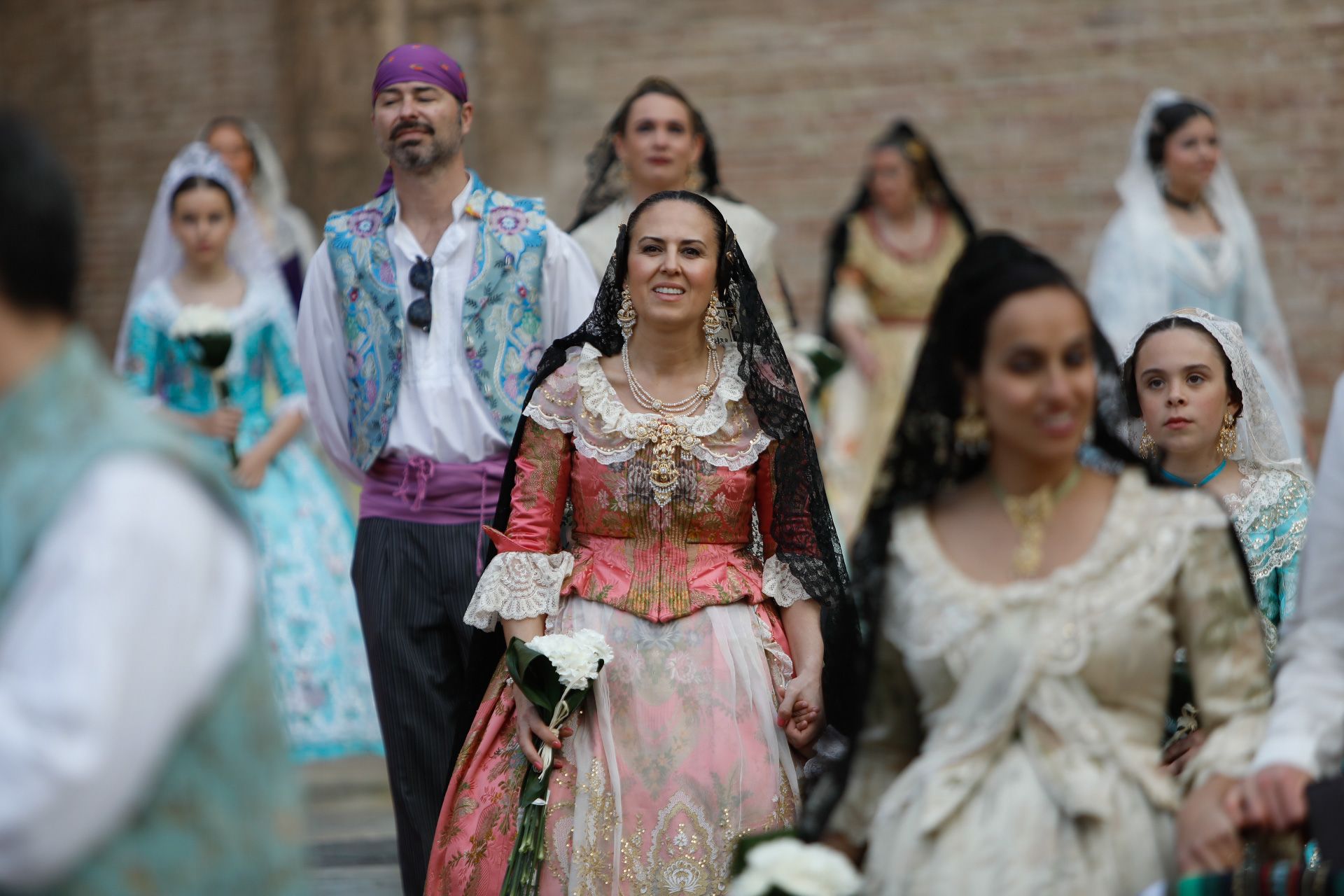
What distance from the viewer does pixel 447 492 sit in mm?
5270

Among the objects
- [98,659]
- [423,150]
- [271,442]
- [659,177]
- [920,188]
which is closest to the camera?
[98,659]

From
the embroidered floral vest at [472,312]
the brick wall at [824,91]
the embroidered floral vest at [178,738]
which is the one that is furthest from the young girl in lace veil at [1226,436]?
the brick wall at [824,91]

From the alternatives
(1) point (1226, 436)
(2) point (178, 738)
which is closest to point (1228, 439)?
(1) point (1226, 436)

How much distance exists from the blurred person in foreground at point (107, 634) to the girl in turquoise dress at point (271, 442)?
16.5 ft

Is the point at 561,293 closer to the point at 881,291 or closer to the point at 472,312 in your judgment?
A: the point at 472,312

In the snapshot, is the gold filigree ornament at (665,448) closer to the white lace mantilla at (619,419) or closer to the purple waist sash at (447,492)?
the white lace mantilla at (619,419)

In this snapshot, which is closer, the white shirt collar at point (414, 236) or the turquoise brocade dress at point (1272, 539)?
the turquoise brocade dress at point (1272, 539)

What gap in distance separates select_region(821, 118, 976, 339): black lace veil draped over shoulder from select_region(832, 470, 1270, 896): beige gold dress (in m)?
7.25

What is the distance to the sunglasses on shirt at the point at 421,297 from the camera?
5.30 meters

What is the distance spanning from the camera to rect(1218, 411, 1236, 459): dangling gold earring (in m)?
4.67

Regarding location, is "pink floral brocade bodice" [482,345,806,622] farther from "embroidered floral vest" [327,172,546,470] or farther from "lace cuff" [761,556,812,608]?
"embroidered floral vest" [327,172,546,470]

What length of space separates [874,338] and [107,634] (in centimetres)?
851

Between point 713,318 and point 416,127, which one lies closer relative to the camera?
point 713,318

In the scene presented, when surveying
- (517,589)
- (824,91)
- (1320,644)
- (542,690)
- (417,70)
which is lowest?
(542,690)
